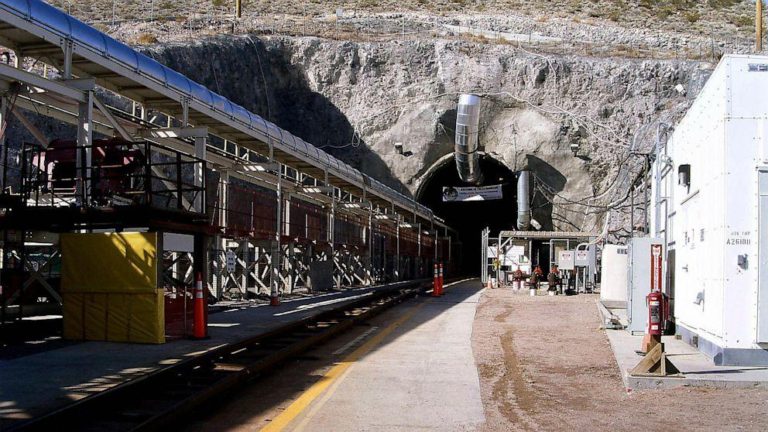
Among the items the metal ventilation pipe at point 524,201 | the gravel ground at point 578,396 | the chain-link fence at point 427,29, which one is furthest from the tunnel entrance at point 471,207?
the gravel ground at point 578,396

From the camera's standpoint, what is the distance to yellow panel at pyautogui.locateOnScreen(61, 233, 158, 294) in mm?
12281

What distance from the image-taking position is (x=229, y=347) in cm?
1197

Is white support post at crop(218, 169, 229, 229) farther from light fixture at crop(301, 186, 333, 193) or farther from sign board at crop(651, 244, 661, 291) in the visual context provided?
sign board at crop(651, 244, 661, 291)

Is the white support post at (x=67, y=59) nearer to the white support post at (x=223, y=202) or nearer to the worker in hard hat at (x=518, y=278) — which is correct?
the white support post at (x=223, y=202)

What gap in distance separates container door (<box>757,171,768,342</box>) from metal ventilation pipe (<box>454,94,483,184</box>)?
32.7 meters

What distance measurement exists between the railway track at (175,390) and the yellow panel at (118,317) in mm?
1865

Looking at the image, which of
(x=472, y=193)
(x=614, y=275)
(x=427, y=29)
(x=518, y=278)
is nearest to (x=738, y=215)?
(x=614, y=275)

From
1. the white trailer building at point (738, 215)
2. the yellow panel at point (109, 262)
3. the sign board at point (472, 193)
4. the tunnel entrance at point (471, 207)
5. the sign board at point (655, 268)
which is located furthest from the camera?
the tunnel entrance at point (471, 207)

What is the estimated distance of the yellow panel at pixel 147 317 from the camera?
12336 millimetres

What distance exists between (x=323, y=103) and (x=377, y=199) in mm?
11099

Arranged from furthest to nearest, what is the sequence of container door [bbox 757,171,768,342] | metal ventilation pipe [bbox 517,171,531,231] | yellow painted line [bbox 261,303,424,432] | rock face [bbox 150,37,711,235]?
rock face [bbox 150,37,711,235] < metal ventilation pipe [bbox 517,171,531,231] < container door [bbox 757,171,768,342] < yellow painted line [bbox 261,303,424,432]

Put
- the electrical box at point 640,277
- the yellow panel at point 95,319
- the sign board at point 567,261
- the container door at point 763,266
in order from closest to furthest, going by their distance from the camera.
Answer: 1. the container door at point 763,266
2. the yellow panel at point 95,319
3. the electrical box at point 640,277
4. the sign board at point 567,261

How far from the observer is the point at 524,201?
46500 millimetres

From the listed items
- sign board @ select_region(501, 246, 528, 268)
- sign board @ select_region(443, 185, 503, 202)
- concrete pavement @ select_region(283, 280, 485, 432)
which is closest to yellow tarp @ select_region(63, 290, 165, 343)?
concrete pavement @ select_region(283, 280, 485, 432)
